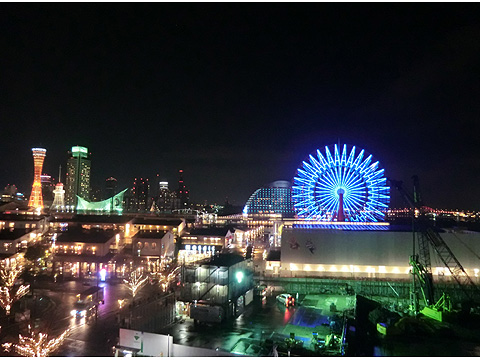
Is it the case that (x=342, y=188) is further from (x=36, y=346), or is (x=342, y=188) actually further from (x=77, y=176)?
(x=77, y=176)

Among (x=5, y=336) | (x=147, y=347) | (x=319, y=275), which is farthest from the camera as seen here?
(x=319, y=275)

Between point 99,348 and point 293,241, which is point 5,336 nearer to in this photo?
point 99,348

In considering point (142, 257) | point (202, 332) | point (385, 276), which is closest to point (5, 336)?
point (202, 332)

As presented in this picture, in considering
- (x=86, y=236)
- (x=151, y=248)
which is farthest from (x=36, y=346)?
(x=86, y=236)

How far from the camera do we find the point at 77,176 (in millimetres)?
112125

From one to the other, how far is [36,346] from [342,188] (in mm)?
24808

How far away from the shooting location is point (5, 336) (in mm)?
Answer: 12992

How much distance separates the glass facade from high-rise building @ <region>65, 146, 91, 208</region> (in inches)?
2234

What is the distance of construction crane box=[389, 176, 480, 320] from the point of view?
1780 centimetres

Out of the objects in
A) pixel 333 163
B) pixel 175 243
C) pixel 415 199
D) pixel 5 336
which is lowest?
pixel 5 336

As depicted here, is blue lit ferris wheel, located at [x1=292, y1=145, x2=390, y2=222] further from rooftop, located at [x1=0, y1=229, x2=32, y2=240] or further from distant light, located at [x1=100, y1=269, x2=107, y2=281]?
rooftop, located at [x1=0, y1=229, x2=32, y2=240]

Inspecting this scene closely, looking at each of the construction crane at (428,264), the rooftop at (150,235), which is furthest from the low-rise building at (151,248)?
the construction crane at (428,264)

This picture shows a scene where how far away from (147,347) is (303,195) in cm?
2156

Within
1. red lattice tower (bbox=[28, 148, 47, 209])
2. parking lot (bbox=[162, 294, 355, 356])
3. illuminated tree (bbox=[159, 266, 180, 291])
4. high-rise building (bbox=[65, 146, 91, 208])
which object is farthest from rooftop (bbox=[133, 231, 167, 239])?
high-rise building (bbox=[65, 146, 91, 208])
